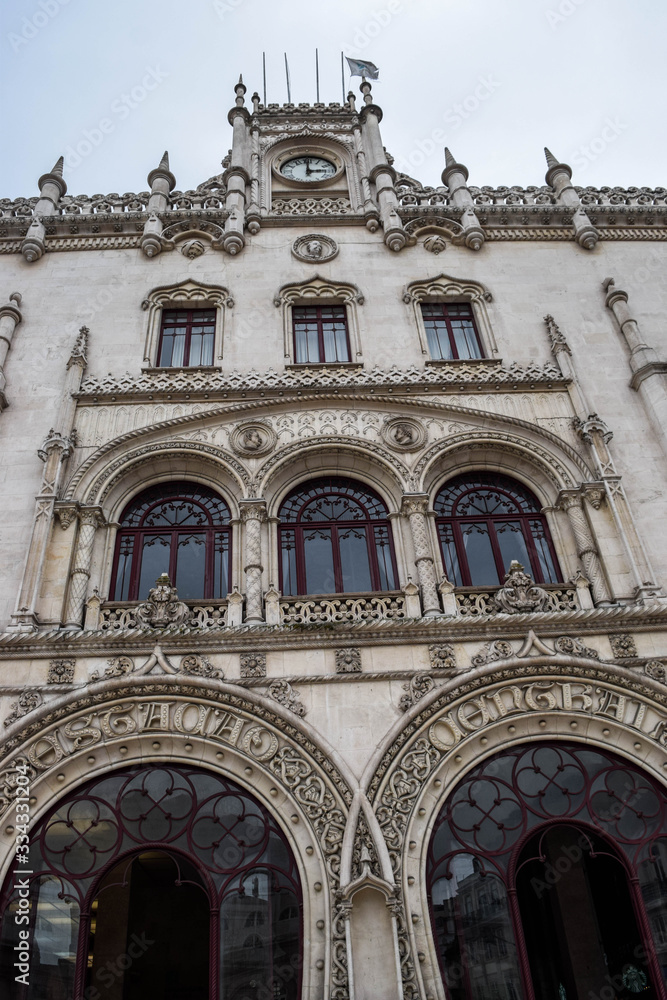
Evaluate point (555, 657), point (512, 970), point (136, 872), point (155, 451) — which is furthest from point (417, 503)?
point (136, 872)

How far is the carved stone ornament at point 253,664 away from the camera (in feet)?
38.5

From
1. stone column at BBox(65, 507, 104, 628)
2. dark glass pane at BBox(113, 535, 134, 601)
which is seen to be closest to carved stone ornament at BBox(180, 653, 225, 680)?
stone column at BBox(65, 507, 104, 628)

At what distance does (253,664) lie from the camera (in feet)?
38.8

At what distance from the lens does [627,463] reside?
14.5 m

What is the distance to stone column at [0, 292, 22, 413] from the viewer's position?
51.8ft

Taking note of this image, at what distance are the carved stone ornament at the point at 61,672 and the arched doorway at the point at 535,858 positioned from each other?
618 centimetres

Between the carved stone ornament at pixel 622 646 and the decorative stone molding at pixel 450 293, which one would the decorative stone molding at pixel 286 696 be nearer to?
the carved stone ornament at pixel 622 646

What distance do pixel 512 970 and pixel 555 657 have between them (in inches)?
177

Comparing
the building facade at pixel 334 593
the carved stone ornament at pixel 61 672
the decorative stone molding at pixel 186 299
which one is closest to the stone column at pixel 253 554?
the building facade at pixel 334 593

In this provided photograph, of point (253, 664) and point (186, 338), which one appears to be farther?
point (186, 338)

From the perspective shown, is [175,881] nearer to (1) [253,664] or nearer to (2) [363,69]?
(1) [253,664]

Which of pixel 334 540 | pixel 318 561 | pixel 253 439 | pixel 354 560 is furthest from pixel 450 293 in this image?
pixel 318 561

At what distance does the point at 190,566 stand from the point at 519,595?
19.9 feet

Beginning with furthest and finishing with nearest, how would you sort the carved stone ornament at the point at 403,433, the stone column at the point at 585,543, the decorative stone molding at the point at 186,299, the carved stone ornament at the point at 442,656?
the decorative stone molding at the point at 186,299
the carved stone ornament at the point at 403,433
the stone column at the point at 585,543
the carved stone ornament at the point at 442,656
